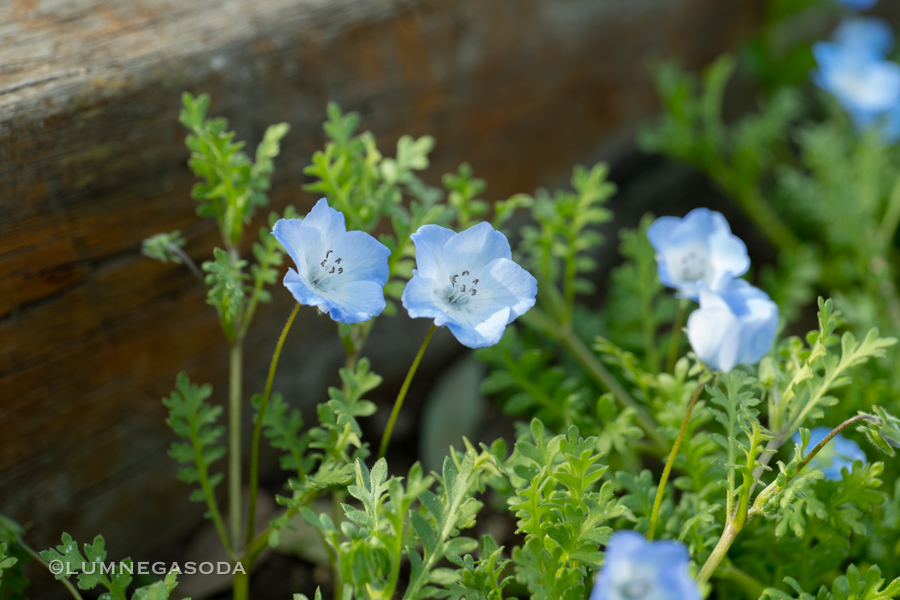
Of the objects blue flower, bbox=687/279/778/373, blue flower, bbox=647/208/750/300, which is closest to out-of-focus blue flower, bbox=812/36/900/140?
blue flower, bbox=647/208/750/300

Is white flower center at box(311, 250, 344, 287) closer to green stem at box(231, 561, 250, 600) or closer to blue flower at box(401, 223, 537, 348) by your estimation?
blue flower at box(401, 223, 537, 348)

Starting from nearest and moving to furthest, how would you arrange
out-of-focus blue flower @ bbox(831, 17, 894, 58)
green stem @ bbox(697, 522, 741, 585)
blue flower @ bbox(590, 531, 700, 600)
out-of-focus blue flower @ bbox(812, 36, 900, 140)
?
blue flower @ bbox(590, 531, 700, 600) < green stem @ bbox(697, 522, 741, 585) < out-of-focus blue flower @ bbox(812, 36, 900, 140) < out-of-focus blue flower @ bbox(831, 17, 894, 58)

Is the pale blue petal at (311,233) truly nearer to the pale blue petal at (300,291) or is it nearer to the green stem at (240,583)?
the pale blue petal at (300,291)

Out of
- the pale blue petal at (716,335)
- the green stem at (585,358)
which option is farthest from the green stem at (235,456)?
the pale blue petal at (716,335)

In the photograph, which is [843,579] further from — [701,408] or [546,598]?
[546,598]

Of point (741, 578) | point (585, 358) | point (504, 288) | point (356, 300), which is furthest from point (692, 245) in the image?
point (356, 300)

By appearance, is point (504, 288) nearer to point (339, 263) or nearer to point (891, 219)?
point (339, 263)

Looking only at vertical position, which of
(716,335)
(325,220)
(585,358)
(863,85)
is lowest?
(585,358)
